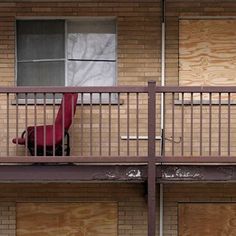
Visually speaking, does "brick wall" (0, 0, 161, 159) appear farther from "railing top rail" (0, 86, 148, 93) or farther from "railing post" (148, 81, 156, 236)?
"railing post" (148, 81, 156, 236)

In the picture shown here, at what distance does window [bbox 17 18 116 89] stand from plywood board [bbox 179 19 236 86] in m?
1.10

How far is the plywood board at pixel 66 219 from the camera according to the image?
10297 mm

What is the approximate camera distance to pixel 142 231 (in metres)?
10.3

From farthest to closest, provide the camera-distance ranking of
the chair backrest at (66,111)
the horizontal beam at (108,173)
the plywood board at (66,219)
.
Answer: the plywood board at (66,219), the chair backrest at (66,111), the horizontal beam at (108,173)

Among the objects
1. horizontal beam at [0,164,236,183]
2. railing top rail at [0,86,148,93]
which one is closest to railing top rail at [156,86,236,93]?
railing top rail at [0,86,148,93]

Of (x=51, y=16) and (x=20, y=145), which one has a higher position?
(x=51, y=16)

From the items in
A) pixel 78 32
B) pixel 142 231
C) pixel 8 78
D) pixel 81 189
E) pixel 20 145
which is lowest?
pixel 142 231

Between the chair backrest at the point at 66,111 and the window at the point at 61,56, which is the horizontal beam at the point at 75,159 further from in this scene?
the window at the point at 61,56

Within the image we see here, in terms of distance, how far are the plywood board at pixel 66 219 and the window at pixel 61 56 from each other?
1.89 metres

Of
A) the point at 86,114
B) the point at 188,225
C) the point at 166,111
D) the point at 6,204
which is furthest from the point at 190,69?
the point at 6,204


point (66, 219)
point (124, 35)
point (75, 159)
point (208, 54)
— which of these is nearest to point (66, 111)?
point (75, 159)

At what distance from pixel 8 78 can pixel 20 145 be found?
1.08 m

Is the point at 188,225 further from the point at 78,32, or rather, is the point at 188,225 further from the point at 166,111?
the point at 78,32

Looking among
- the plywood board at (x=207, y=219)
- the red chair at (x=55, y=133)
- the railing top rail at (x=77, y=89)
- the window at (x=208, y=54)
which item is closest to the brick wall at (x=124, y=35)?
the window at (x=208, y=54)
